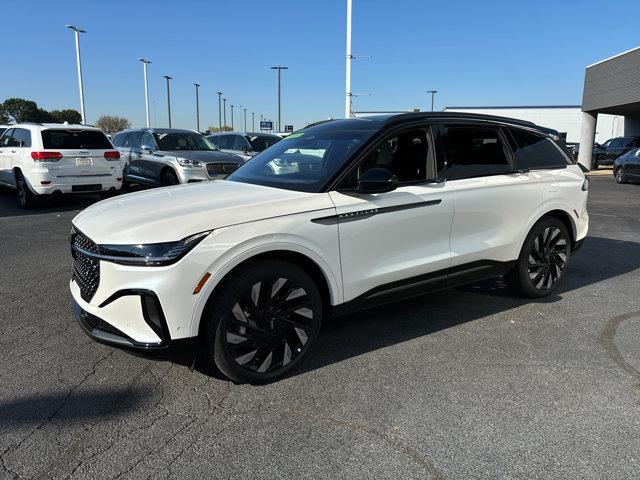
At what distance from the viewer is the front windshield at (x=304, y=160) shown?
370cm

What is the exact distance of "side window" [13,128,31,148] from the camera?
33.8 feet

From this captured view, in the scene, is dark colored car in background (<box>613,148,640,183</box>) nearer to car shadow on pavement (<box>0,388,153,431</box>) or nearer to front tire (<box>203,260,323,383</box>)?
front tire (<box>203,260,323,383</box>)

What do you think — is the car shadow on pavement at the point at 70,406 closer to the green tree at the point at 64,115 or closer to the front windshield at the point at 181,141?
the front windshield at the point at 181,141

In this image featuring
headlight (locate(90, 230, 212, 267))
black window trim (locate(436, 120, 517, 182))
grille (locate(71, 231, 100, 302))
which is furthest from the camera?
black window trim (locate(436, 120, 517, 182))

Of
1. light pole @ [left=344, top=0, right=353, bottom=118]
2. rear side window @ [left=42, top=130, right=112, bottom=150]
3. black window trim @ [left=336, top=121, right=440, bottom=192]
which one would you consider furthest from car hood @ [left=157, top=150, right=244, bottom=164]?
light pole @ [left=344, top=0, right=353, bottom=118]

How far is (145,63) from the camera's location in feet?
166

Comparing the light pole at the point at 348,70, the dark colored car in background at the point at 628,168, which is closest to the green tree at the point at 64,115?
the light pole at the point at 348,70

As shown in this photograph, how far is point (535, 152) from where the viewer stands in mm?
4914

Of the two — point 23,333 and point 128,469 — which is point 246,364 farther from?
point 23,333

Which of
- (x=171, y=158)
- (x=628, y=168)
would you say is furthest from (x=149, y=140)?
(x=628, y=168)

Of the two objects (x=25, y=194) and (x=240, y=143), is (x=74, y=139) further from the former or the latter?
(x=240, y=143)

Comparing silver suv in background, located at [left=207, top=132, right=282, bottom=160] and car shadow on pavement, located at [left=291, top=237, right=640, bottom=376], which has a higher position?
silver suv in background, located at [left=207, top=132, right=282, bottom=160]

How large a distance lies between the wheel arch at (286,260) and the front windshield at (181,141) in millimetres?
9612

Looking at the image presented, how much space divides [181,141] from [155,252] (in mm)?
10086
